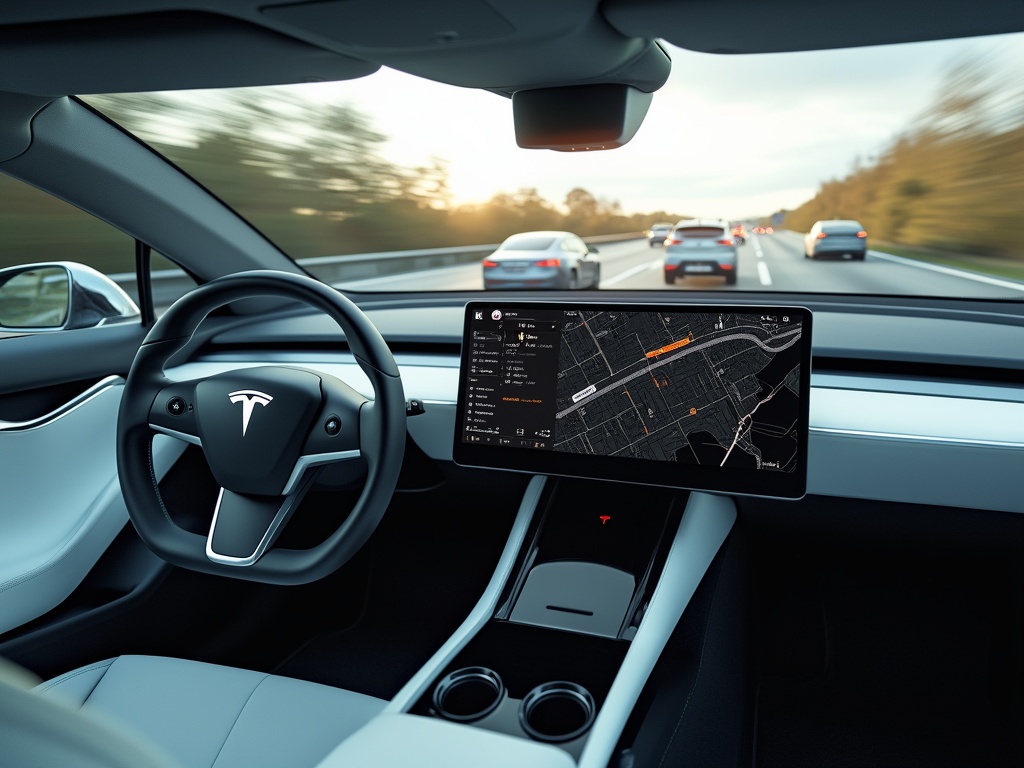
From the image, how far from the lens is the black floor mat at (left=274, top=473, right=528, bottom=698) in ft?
9.05

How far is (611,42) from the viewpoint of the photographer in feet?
5.16

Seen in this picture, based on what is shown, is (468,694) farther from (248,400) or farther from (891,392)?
(891,392)

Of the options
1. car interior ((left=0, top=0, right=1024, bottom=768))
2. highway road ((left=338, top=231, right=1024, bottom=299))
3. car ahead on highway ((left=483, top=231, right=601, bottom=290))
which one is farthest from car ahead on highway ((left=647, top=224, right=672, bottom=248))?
car interior ((left=0, top=0, right=1024, bottom=768))

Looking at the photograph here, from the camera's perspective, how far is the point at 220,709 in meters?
1.88

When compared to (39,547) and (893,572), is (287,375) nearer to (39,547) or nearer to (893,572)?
(39,547)

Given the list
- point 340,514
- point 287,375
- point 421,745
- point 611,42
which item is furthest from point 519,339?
point 340,514

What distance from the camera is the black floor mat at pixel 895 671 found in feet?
7.95

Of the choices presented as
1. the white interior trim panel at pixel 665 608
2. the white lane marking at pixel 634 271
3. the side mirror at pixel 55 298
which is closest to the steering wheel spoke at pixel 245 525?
the white interior trim panel at pixel 665 608

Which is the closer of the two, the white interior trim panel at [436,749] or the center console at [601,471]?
the white interior trim panel at [436,749]

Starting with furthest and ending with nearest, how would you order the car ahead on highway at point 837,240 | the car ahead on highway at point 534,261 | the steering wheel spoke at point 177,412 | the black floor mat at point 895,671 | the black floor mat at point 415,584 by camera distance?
the car ahead on highway at point 837,240 → the car ahead on highway at point 534,261 → the black floor mat at point 415,584 → the black floor mat at point 895,671 → the steering wheel spoke at point 177,412

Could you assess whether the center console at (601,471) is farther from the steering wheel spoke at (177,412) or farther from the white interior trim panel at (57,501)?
the white interior trim panel at (57,501)

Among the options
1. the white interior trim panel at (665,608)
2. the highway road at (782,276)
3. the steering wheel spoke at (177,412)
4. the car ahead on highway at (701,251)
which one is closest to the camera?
the white interior trim panel at (665,608)

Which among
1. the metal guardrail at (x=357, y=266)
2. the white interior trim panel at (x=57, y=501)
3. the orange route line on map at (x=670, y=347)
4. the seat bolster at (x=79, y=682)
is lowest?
the seat bolster at (x=79, y=682)

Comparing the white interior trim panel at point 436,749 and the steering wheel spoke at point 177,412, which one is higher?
the steering wheel spoke at point 177,412
